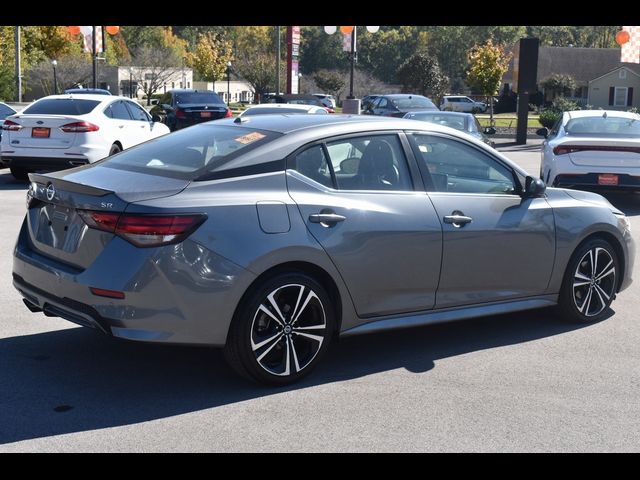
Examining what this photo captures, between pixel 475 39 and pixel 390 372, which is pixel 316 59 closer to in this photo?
pixel 475 39

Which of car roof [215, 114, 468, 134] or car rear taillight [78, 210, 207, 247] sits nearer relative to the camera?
car rear taillight [78, 210, 207, 247]

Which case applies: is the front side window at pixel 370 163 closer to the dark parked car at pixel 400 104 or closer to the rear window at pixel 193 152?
the rear window at pixel 193 152

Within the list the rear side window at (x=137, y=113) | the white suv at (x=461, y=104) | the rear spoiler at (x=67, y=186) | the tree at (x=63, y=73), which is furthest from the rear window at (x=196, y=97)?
the white suv at (x=461, y=104)

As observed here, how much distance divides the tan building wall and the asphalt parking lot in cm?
7184

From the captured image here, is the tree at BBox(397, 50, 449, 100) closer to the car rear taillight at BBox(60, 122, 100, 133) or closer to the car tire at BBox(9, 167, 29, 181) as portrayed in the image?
the car tire at BBox(9, 167, 29, 181)

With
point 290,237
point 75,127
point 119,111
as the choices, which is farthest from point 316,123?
point 119,111

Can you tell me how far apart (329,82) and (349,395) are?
7060 cm

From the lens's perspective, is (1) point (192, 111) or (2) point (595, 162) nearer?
(2) point (595, 162)

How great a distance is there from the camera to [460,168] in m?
6.41

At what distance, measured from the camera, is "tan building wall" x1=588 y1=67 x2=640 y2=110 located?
74.3 meters

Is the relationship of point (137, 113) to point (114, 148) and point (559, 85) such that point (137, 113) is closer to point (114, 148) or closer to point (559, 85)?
point (114, 148)

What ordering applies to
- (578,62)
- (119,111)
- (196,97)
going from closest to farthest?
(119,111), (196,97), (578,62)

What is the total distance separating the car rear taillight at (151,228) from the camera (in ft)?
16.3

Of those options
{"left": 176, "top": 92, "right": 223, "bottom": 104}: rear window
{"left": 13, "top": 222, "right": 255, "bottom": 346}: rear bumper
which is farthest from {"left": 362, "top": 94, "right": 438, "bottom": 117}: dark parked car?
{"left": 13, "top": 222, "right": 255, "bottom": 346}: rear bumper
